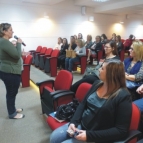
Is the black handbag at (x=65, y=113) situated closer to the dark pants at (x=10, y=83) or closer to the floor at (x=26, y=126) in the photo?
the floor at (x=26, y=126)

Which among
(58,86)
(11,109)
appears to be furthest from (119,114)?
(11,109)

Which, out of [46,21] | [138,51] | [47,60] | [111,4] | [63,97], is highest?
[111,4]

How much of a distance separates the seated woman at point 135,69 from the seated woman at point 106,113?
94cm

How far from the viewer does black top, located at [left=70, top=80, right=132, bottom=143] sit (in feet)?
3.62

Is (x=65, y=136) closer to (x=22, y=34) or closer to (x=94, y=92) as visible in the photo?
(x=94, y=92)

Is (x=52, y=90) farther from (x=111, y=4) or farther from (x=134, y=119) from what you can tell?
(x=111, y=4)

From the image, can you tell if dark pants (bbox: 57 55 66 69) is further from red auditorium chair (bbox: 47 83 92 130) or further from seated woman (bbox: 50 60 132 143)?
seated woman (bbox: 50 60 132 143)

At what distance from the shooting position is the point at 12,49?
6.56 ft

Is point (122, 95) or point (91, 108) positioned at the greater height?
point (122, 95)

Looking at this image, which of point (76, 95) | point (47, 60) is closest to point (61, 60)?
point (47, 60)

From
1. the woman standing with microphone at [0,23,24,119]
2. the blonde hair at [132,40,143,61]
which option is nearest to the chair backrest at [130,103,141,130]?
the blonde hair at [132,40,143,61]

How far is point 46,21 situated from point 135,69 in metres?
5.97

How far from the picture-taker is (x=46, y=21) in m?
7.32

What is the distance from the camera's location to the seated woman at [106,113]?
111 centimetres
